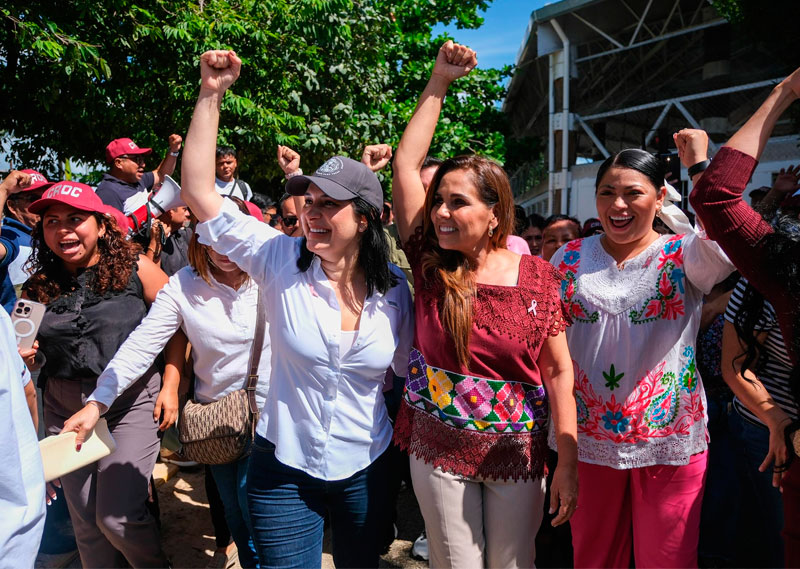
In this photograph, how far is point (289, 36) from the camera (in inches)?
347

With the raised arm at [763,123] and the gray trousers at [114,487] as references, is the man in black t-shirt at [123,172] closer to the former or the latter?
the gray trousers at [114,487]

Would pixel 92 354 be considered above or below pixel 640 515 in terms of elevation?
above

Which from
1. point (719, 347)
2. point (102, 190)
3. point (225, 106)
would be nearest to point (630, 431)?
point (719, 347)

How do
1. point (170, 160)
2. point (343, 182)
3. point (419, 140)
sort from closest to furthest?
point (343, 182), point (419, 140), point (170, 160)

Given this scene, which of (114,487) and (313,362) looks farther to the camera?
(114,487)

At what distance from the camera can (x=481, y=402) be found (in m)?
2.15

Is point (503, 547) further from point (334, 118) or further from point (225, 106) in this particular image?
point (334, 118)

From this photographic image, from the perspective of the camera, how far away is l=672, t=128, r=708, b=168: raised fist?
2.24m

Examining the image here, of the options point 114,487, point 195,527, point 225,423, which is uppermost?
point 225,423

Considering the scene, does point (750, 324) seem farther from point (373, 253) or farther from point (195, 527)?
point (195, 527)

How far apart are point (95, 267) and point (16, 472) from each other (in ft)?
5.82

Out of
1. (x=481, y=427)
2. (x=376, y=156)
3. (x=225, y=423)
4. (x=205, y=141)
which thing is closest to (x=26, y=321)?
(x=225, y=423)

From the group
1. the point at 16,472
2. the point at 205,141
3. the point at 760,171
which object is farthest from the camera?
the point at 760,171

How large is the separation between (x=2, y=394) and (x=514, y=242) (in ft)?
7.59
